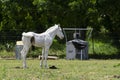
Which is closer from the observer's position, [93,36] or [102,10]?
[102,10]

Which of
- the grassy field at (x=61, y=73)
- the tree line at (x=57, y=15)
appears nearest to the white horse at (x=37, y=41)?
the grassy field at (x=61, y=73)

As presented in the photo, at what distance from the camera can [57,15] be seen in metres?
30.8

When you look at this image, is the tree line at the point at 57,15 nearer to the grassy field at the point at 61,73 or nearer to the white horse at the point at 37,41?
the white horse at the point at 37,41

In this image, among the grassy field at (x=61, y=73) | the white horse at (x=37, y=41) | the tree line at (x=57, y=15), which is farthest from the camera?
the tree line at (x=57, y=15)

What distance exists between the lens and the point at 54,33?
1869cm

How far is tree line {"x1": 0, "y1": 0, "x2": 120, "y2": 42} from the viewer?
3006 cm

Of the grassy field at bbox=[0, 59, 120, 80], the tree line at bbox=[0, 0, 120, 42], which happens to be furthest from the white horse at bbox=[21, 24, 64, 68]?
the tree line at bbox=[0, 0, 120, 42]

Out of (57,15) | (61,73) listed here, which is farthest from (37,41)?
(57,15)

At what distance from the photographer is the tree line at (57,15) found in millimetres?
30062

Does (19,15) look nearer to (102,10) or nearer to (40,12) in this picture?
(40,12)

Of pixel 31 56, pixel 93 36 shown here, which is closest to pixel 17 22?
pixel 31 56

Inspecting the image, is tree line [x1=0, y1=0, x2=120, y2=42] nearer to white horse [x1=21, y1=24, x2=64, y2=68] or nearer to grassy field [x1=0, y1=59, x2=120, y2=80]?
white horse [x1=21, y1=24, x2=64, y2=68]

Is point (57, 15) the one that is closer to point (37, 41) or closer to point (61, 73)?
point (37, 41)

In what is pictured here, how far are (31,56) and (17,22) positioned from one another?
3497 millimetres
